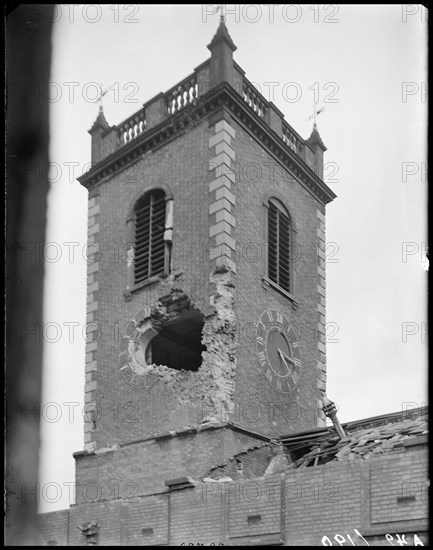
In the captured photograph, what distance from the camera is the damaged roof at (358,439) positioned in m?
16.3

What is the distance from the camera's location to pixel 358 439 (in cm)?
1747

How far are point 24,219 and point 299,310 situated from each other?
12313 millimetres

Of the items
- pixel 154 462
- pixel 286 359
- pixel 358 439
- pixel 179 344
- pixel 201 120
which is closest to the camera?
pixel 358 439

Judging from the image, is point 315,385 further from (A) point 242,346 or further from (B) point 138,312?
(B) point 138,312

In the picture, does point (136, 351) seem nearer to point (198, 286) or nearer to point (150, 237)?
point (198, 286)

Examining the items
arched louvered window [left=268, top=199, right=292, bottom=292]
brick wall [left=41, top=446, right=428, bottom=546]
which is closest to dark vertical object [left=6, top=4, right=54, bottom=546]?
brick wall [left=41, top=446, right=428, bottom=546]

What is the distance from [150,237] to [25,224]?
10350 millimetres

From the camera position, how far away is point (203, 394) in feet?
62.0

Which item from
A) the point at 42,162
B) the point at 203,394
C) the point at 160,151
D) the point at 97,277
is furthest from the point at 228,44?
the point at 42,162

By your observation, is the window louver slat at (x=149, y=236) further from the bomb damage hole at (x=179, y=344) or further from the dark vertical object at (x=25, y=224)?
the dark vertical object at (x=25, y=224)

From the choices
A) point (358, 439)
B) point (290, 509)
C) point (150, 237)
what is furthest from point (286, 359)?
point (290, 509)

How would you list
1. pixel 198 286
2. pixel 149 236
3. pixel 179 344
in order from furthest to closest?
pixel 179 344 → pixel 149 236 → pixel 198 286

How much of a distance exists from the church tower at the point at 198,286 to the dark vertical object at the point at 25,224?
6.57 meters

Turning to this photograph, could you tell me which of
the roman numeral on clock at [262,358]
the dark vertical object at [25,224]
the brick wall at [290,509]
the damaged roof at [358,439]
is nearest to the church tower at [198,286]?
the roman numeral on clock at [262,358]
